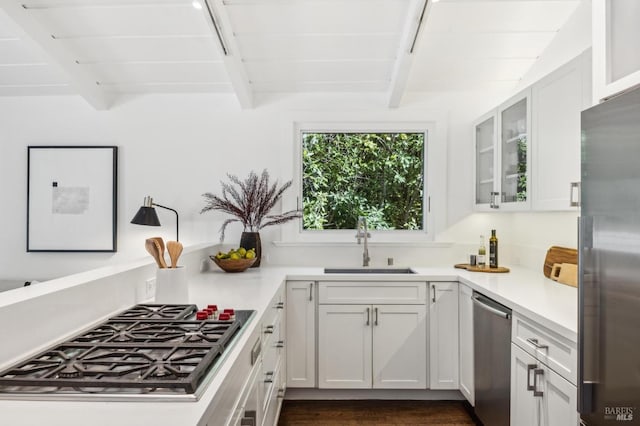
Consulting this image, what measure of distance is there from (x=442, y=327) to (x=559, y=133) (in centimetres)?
144

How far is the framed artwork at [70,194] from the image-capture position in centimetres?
355

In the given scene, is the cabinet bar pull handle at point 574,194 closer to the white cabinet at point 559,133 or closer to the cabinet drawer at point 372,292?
the white cabinet at point 559,133

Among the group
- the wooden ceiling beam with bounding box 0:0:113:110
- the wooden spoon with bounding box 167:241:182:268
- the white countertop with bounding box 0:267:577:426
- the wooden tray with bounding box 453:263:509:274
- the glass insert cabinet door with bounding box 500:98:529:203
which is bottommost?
the white countertop with bounding box 0:267:577:426

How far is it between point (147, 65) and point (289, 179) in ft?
4.35

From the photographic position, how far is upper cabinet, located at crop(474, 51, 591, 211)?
2.13 metres

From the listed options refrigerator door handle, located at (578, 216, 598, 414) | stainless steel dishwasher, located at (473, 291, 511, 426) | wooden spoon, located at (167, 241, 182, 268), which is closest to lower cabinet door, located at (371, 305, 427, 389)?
stainless steel dishwasher, located at (473, 291, 511, 426)

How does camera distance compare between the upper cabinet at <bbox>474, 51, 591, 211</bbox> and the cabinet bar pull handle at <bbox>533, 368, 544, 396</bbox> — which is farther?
the upper cabinet at <bbox>474, 51, 591, 211</bbox>

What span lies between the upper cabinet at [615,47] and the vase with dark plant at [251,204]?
2.39 metres

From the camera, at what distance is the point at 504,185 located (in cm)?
293

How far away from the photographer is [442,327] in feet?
9.82

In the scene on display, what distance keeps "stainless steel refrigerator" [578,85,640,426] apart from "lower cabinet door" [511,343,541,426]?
0.69 m

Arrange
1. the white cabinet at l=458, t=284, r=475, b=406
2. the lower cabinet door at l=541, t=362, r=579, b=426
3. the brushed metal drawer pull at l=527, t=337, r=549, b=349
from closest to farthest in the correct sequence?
the lower cabinet door at l=541, t=362, r=579, b=426 < the brushed metal drawer pull at l=527, t=337, r=549, b=349 < the white cabinet at l=458, t=284, r=475, b=406

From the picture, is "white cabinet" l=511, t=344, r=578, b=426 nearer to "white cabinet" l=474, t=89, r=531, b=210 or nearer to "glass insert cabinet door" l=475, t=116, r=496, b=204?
"white cabinet" l=474, t=89, r=531, b=210

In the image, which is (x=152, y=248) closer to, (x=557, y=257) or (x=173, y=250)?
(x=173, y=250)
